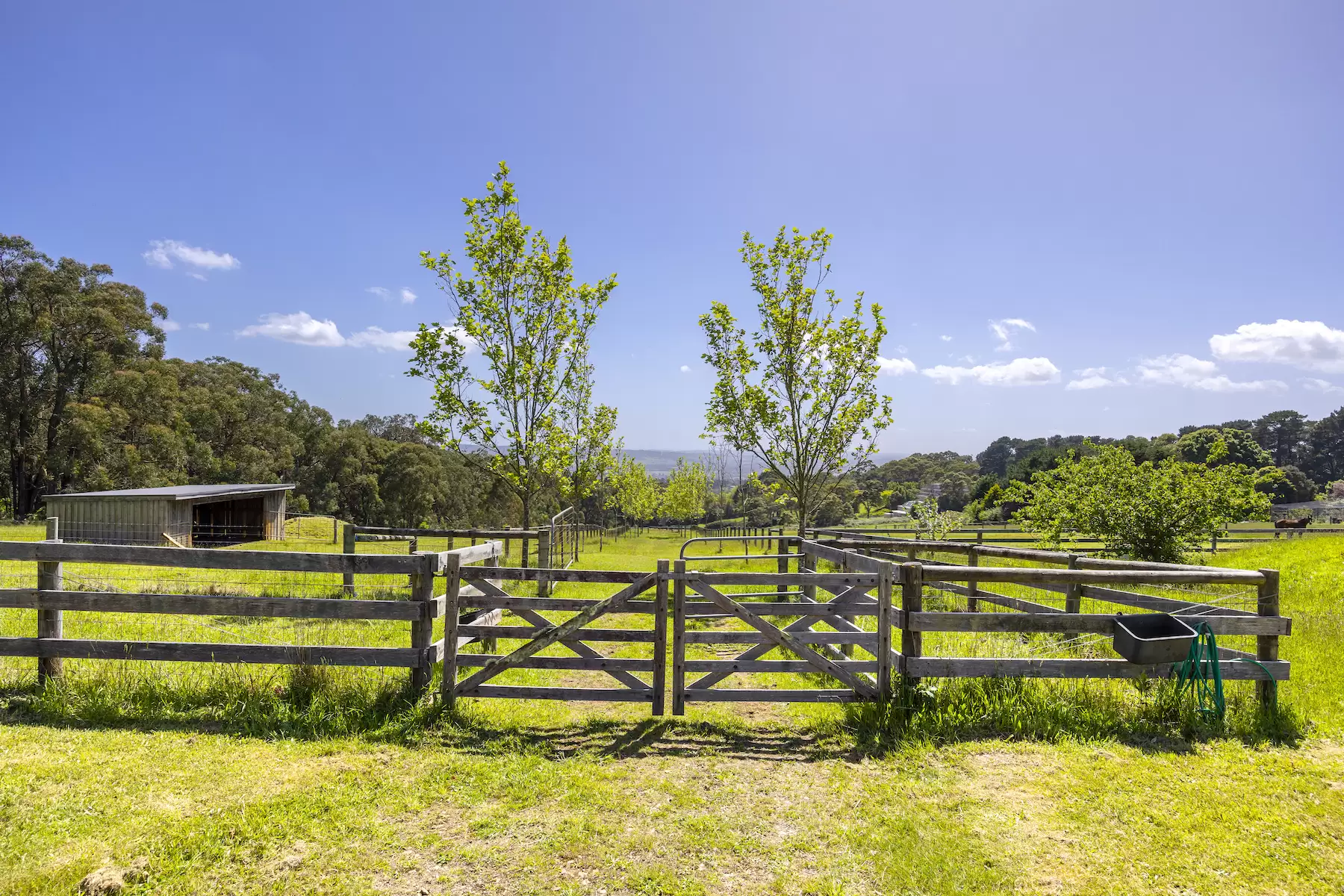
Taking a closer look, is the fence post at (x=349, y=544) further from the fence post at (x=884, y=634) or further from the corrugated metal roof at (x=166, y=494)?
the corrugated metal roof at (x=166, y=494)

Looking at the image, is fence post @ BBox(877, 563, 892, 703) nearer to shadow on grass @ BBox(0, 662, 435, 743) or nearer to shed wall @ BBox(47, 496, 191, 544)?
shadow on grass @ BBox(0, 662, 435, 743)

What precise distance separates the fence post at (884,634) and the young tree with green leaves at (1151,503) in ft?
38.9

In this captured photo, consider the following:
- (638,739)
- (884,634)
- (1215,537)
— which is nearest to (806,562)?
(884,634)

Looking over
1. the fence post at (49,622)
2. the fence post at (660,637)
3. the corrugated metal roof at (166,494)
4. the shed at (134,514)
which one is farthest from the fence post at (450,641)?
the corrugated metal roof at (166,494)

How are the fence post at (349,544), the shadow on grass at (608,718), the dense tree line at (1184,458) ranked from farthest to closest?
1. the dense tree line at (1184,458)
2. the fence post at (349,544)
3. the shadow on grass at (608,718)

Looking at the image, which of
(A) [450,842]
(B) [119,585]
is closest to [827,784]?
(A) [450,842]

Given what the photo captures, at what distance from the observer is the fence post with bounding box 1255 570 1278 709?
6098 millimetres

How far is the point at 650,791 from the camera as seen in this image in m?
4.69

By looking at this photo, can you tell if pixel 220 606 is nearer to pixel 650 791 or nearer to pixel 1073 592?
pixel 650 791

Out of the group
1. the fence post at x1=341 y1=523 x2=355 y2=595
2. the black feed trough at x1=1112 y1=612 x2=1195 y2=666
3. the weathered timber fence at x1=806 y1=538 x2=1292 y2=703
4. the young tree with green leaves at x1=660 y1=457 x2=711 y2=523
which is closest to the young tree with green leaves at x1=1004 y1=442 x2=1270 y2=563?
the weathered timber fence at x1=806 y1=538 x2=1292 y2=703

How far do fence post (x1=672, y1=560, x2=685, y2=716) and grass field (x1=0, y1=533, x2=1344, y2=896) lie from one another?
0.63 feet

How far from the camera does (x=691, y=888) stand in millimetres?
3582

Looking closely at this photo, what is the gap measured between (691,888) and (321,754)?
3.16m

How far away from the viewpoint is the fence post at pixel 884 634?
610 cm
